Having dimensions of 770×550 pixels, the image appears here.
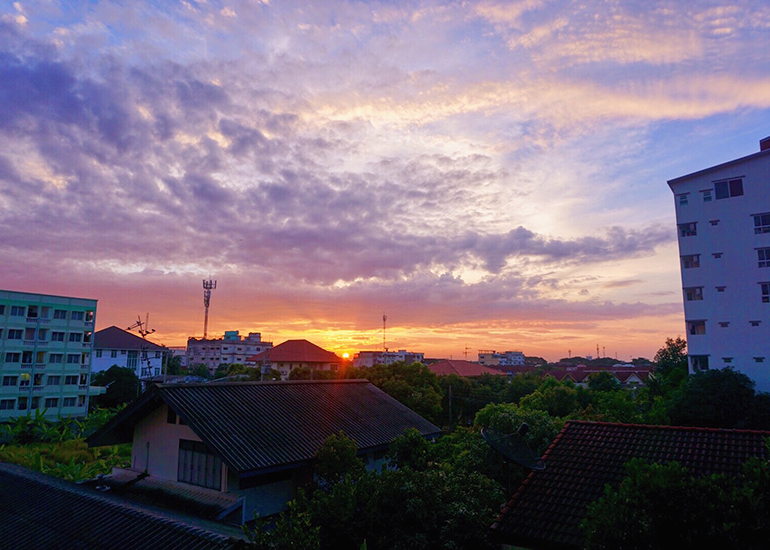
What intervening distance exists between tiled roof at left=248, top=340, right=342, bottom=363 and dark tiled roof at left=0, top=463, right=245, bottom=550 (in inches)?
3061

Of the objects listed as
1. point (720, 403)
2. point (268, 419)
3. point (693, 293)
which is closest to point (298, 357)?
point (693, 293)

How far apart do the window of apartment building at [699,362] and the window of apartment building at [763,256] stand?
794 centimetres

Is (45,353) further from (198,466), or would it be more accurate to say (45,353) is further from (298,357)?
(198,466)

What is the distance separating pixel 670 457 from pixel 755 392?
28996mm

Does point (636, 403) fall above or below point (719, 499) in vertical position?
below

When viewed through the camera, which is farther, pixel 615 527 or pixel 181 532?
pixel 181 532

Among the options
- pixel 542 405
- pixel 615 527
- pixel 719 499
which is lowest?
pixel 542 405

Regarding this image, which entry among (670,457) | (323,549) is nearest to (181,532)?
(323,549)

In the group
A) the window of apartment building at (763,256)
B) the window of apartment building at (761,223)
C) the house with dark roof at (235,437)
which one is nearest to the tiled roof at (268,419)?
the house with dark roof at (235,437)

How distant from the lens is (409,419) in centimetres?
2192

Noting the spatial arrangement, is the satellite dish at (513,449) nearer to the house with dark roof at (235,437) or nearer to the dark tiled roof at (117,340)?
the house with dark roof at (235,437)

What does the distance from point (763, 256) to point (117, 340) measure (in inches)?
3242

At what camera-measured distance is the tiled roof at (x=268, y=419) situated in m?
14.4

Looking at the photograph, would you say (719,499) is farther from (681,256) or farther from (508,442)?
(681,256)
